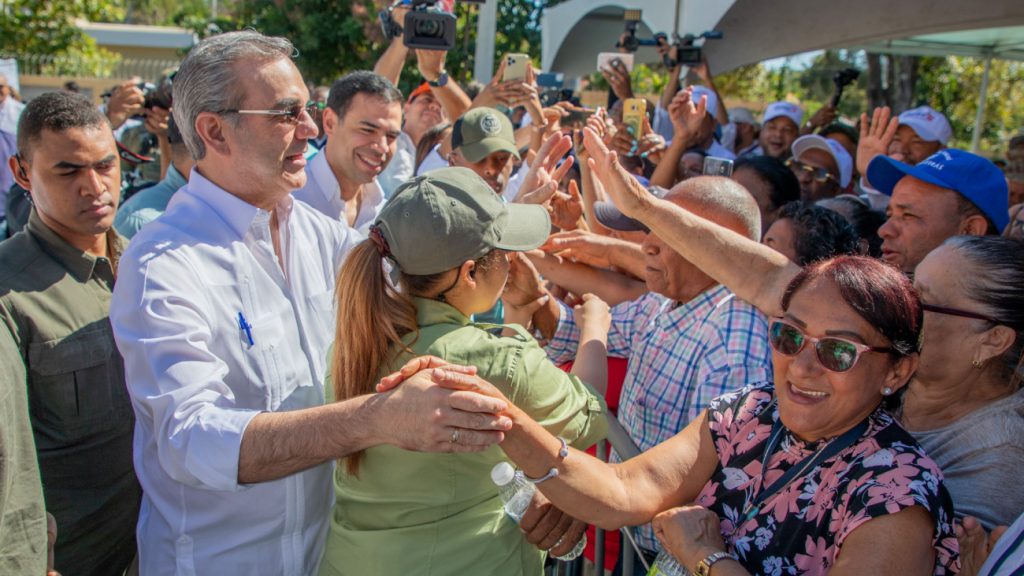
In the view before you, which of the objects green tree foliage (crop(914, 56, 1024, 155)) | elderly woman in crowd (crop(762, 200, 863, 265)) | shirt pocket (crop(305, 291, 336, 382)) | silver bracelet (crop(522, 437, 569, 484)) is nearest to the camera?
silver bracelet (crop(522, 437, 569, 484))

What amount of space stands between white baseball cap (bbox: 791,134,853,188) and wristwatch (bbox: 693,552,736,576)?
14.3 ft

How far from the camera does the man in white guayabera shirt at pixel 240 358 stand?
1.65m

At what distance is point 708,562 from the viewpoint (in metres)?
1.68

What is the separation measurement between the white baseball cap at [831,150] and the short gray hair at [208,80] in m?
4.35

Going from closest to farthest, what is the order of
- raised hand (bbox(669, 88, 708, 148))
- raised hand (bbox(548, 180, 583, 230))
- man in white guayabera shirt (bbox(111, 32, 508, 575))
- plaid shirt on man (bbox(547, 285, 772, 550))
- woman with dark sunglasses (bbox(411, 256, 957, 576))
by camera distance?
woman with dark sunglasses (bbox(411, 256, 957, 576)) < man in white guayabera shirt (bbox(111, 32, 508, 575)) < plaid shirt on man (bbox(547, 285, 772, 550)) < raised hand (bbox(548, 180, 583, 230)) < raised hand (bbox(669, 88, 708, 148))

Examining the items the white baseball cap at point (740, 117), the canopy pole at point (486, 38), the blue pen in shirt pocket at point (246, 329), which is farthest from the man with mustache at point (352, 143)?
the white baseball cap at point (740, 117)

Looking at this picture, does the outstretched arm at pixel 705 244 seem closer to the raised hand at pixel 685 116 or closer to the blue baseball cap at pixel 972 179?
the blue baseball cap at pixel 972 179

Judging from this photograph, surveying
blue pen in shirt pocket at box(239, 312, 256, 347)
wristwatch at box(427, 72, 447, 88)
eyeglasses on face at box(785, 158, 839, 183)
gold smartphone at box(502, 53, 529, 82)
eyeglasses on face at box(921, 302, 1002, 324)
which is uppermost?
gold smartphone at box(502, 53, 529, 82)

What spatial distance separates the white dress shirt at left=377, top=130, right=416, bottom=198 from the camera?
5.37 meters

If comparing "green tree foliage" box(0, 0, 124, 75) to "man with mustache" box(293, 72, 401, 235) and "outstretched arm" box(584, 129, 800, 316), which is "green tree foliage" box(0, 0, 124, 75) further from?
"outstretched arm" box(584, 129, 800, 316)

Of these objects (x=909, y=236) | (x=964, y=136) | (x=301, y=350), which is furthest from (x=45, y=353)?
(x=964, y=136)

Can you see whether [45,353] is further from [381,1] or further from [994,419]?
[381,1]

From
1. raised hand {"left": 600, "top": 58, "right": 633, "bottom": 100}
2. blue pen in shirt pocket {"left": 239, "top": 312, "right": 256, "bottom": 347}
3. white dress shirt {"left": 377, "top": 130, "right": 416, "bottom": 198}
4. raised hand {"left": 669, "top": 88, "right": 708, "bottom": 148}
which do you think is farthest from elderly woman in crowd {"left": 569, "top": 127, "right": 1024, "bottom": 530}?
raised hand {"left": 600, "top": 58, "right": 633, "bottom": 100}

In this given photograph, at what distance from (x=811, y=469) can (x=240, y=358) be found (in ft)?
4.65
